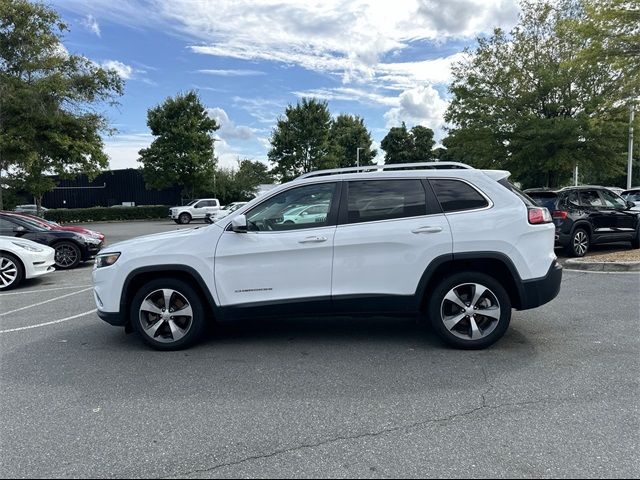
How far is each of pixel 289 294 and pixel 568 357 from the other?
8.96ft

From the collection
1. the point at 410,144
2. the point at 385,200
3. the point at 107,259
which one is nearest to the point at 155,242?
the point at 107,259

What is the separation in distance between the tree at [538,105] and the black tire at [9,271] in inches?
607

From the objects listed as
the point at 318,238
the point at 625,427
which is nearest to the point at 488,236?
the point at 318,238

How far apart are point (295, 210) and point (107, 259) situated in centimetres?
201

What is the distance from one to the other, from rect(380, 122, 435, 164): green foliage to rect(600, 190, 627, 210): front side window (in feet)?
148

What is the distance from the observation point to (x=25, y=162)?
51.9 feet

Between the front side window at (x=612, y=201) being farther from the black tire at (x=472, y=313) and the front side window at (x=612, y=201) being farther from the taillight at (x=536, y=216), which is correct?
the black tire at (x=472, y=313)

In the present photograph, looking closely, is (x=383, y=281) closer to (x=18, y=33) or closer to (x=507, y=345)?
(x=507, y=345)

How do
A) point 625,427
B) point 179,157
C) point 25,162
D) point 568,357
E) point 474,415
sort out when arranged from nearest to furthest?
point 625,427 → point 474,415 → point 568,357 → point 25,162 → point 179,157

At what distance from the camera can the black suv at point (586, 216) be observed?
1038 cm

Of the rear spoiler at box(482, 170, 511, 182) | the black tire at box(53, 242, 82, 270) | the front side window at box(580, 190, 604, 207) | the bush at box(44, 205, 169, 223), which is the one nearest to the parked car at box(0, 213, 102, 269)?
the black tire at box(53, 242, 82, 270)

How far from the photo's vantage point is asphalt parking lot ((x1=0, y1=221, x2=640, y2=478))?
2789 mm

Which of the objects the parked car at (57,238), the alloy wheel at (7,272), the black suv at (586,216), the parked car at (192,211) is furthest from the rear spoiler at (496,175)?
the parked car at (192,211)

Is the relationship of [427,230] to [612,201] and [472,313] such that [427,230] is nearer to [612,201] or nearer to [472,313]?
[472,313]
